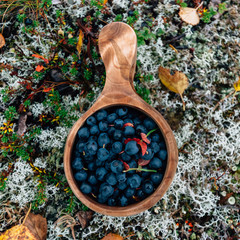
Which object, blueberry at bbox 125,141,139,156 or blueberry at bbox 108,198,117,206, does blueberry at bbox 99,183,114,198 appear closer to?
blueberry at bbox 108,198,117,206

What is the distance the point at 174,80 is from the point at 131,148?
0.75m

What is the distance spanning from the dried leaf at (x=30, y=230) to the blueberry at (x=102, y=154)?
822 millimetres

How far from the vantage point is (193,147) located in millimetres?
1787

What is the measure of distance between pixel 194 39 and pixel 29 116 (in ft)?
4.88

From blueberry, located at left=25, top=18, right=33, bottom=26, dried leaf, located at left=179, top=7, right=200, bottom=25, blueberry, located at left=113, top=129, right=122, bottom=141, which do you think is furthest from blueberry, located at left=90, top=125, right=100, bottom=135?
dried leaf, located at left=179, top=7, right=200, bottom=25

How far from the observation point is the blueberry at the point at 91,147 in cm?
128

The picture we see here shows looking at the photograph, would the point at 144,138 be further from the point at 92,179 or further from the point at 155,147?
the point at 92,179

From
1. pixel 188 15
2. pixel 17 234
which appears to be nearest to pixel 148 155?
pixel 17 234

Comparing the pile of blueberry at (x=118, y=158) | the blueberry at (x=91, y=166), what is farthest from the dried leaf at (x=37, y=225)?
the blueberry at (x=91, y=166)

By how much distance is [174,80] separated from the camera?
1.72 metres

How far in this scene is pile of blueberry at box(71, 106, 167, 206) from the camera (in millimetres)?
1284

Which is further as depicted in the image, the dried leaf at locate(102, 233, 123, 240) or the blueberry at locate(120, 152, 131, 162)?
the dried leaf at locate(102, 233, 123, 240)

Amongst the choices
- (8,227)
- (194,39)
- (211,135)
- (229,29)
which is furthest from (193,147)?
(8,227)

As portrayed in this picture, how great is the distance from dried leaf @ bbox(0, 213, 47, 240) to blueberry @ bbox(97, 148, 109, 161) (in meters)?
0.82
